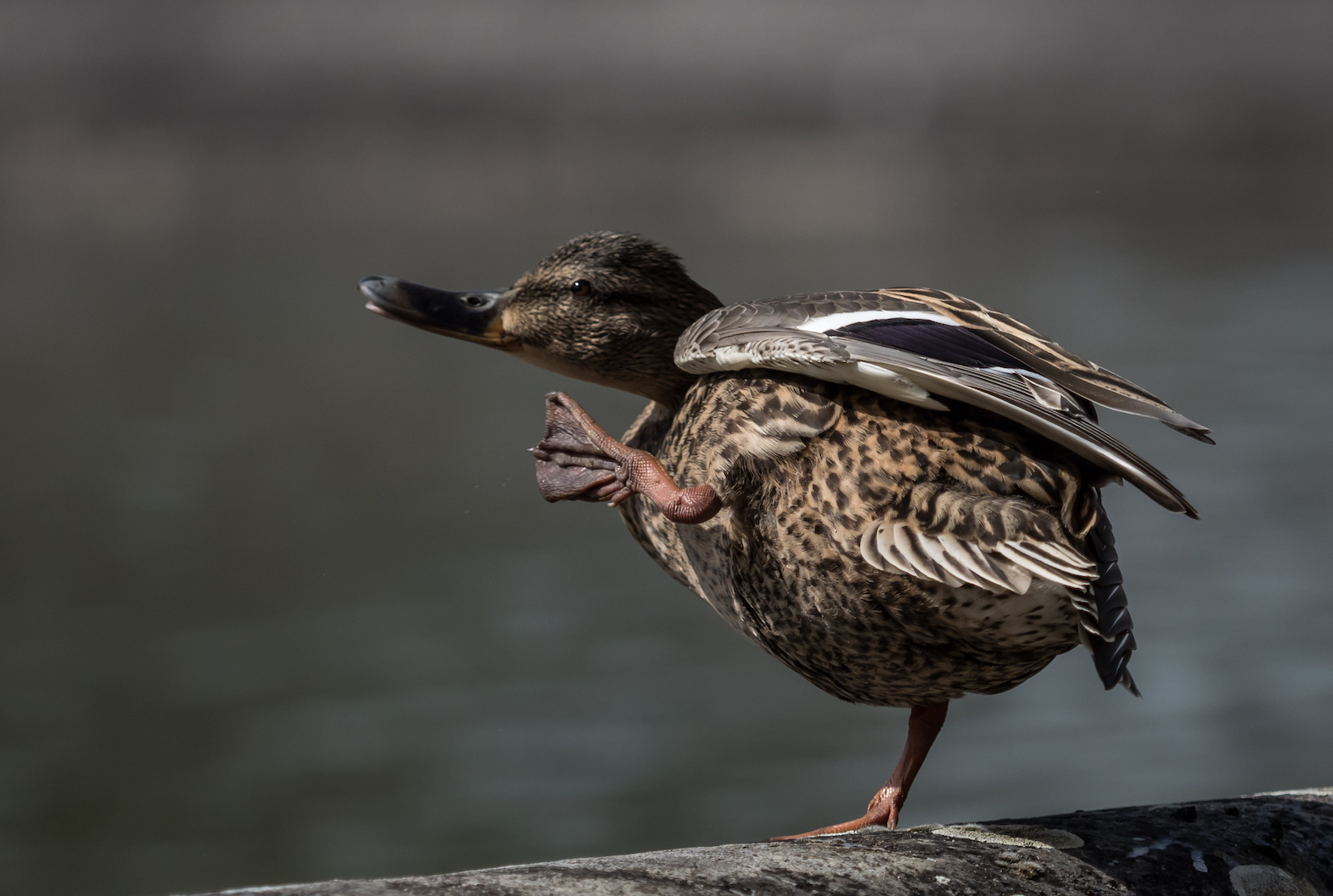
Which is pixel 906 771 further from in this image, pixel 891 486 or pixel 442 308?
pixel 442 308

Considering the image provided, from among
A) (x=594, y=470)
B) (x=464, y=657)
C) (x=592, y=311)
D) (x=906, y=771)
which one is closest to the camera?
(x=594, y=470)

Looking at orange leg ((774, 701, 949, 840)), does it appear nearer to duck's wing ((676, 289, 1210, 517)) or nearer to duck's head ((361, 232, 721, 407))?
duck's wing ((676, 289, 1210, 517))

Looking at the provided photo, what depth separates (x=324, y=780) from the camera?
17844 millimetres

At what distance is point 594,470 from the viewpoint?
2.61 metres

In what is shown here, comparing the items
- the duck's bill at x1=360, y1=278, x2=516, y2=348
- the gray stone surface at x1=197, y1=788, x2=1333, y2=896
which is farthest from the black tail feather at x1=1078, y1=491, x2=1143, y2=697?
the duck's bill at x1=360, y1=278, x2=516, y2=348

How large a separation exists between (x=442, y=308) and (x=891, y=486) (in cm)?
146

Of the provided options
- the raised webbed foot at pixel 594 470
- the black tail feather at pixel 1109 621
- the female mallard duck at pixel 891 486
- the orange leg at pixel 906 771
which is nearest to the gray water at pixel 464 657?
the orange leg at pixel 906 771

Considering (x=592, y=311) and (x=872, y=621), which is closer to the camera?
(x=872, y=621)

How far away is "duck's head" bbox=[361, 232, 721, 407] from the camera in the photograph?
10.6 ft

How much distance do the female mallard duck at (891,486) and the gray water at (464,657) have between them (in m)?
13.7

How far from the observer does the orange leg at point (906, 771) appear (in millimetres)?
2803

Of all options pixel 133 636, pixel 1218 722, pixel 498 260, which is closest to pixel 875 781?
pixel 1218 722

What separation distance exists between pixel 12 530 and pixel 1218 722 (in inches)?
907

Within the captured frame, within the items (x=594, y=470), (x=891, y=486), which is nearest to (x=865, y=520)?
(x=891, y=486)
